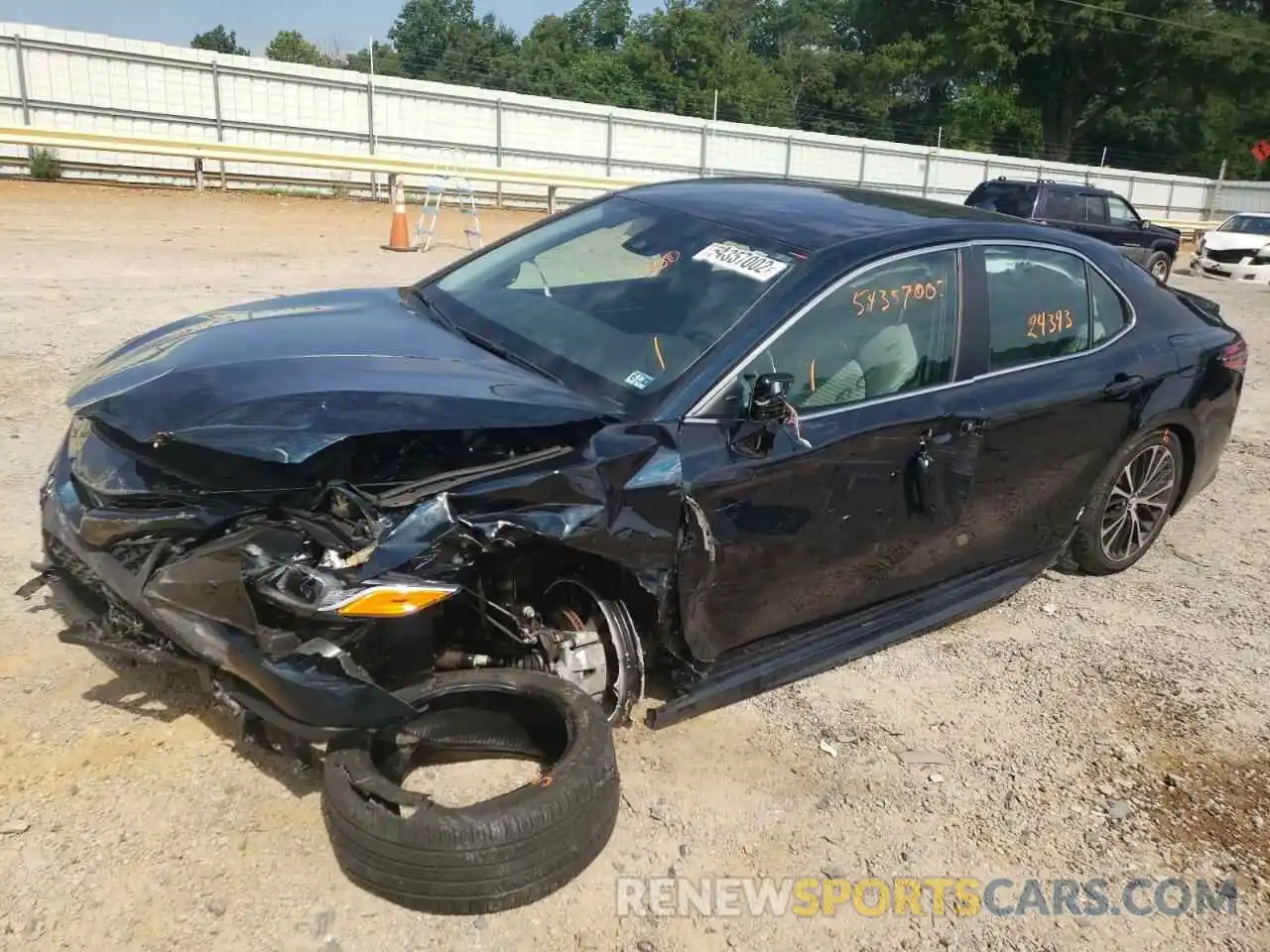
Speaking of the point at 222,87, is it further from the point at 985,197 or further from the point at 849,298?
the point at 849,298

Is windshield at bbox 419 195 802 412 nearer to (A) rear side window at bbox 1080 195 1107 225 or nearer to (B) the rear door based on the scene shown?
(B) the rear door

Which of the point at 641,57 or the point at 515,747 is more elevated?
the point at 641,57

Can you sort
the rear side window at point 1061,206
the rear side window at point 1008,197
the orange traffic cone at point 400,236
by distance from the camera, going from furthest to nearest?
1. the rear side window at point 1061,206
2. the rear side window at point 1008,197
3. the orange traffic cone at point 400,236

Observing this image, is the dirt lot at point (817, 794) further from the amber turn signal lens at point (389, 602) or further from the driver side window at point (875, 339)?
→ the driver side window at point (875, 339)

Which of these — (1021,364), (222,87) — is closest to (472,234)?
(222,87)

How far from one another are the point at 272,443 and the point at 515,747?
1.18 m

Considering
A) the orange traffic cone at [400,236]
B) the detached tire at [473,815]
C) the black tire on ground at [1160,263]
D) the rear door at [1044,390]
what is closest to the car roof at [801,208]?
the rear door at [1044,390]

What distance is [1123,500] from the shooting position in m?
4.84

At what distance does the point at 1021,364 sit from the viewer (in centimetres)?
407

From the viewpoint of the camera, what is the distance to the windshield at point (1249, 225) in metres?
20.0

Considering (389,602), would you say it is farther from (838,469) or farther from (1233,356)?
(1233,356)

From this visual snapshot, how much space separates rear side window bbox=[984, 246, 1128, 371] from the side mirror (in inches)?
49.1

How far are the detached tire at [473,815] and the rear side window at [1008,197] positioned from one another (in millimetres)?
16330

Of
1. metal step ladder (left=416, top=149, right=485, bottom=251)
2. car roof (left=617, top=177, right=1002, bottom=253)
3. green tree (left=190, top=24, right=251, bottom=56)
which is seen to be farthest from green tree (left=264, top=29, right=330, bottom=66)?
car roof (left=617, top=177, right=1002, bottom=253)
